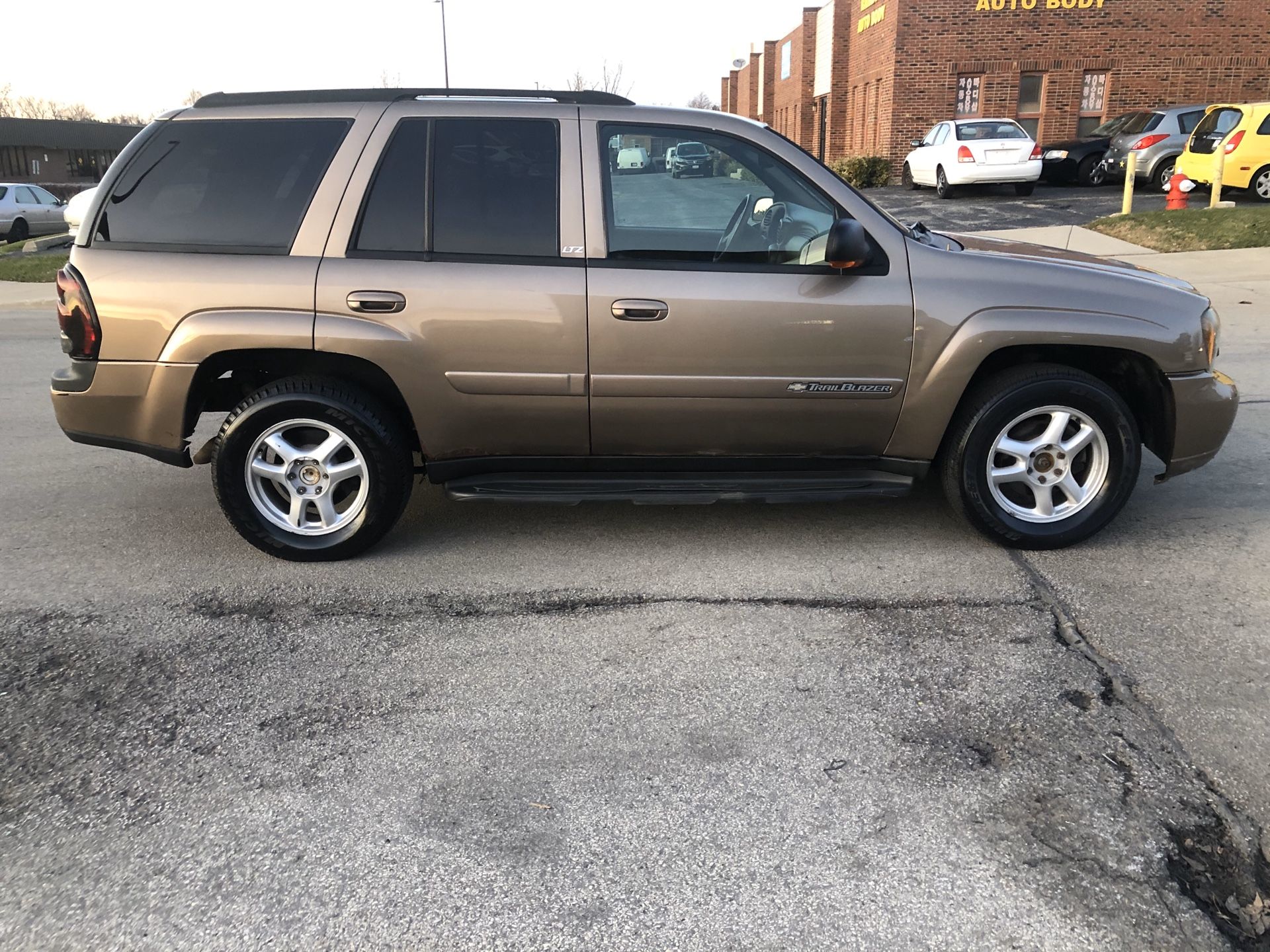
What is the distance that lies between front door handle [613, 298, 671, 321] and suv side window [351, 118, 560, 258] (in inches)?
13.4

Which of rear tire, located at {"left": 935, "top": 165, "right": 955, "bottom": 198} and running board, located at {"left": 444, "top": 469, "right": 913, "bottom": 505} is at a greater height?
rear tire, located at {"left": 935, "top": 165, "right": 955, "bottom": 198}

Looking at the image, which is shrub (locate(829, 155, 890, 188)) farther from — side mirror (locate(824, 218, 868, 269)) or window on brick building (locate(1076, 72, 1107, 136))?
side mirror (locate(824, 218, 868, 269))

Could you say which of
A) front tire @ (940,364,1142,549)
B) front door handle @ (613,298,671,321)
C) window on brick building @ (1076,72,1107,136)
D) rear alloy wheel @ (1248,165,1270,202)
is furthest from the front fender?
window on brick building @ (1076,72,1107,136)

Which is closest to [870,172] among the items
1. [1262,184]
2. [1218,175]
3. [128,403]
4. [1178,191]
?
[1262,184]

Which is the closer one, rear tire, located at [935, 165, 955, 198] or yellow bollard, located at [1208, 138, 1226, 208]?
yellow bollard, located at [1208, 138, 1226, 208]

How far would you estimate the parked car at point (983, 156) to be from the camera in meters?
21.3

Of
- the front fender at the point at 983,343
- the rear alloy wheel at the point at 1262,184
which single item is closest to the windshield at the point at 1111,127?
the rear alloy wheel at the point at 1262,184

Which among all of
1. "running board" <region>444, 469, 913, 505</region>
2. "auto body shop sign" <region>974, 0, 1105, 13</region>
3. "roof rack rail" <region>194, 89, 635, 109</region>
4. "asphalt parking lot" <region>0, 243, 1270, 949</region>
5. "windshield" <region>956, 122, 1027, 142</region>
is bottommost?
"asphalt parking lot" <region>0, 243, 1270, 949</region>

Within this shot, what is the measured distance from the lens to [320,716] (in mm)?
3225

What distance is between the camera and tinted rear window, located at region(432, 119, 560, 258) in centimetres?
423

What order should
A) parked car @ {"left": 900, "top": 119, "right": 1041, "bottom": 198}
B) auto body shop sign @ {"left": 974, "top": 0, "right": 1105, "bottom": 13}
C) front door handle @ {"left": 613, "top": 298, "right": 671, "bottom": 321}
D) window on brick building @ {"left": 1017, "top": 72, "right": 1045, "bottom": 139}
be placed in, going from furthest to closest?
window on brick building @ {"left": 1017, "top": 72, "right": 1045, "bottom": 139} → auto body shop sign @ {"left": 974, "top": 0, "right": 1105, "bottom": 13} → parked car @ {"left": 900, "top": 119, "right": 1041, "bottom": 198} → front door handle @ {"left": 613, "top": 298, "right": 671, "bottom": 321}

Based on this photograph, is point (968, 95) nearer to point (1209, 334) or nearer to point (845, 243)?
point (1209, 334)

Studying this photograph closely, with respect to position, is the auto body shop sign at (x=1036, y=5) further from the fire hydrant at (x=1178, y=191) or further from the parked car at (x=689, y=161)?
the parked car at (x=689, y=161)

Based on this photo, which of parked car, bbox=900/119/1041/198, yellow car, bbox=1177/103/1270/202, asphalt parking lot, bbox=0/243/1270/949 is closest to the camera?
asphalt parking lot, bbox=0/243/1270/949
